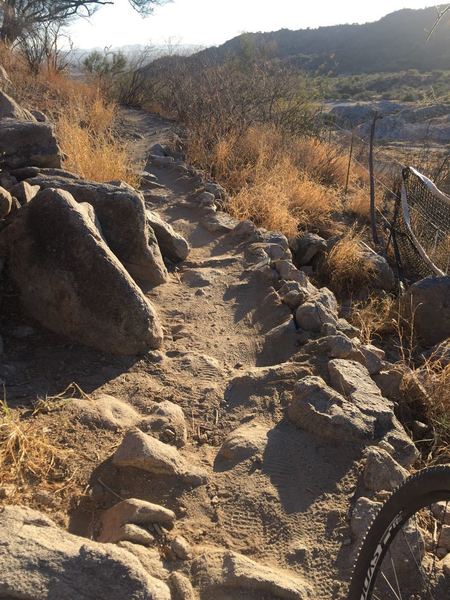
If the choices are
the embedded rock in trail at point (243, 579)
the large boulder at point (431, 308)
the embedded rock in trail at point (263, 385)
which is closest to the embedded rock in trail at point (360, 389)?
the embedded rock in trail at point (263, 385)

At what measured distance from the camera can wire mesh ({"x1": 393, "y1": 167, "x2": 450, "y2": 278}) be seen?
5.31 m

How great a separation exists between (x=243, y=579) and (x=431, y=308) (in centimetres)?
304

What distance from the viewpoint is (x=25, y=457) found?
210cm

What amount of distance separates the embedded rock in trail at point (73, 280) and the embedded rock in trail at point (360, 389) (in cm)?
96

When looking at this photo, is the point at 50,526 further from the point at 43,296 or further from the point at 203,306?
the point at 203,306

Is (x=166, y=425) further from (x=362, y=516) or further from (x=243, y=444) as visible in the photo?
(x=362, y=516)

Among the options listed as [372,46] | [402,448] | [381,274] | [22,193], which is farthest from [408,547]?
[372,46]

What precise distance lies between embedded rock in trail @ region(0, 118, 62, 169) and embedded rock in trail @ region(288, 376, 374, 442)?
8.06ft

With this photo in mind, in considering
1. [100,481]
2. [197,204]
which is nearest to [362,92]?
[197,204]

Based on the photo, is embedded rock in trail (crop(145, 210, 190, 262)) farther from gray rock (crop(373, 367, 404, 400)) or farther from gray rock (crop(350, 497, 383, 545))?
gray rock (crop(350, 497, 383, 545))

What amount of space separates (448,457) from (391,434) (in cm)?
52

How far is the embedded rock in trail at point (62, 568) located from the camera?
1515 mm

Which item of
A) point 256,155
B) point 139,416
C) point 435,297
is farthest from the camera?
point 256,155

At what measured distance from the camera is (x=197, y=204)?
5375 mm
